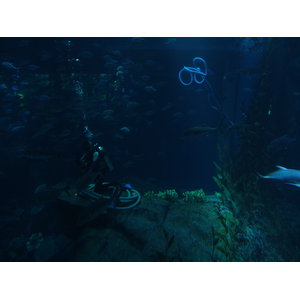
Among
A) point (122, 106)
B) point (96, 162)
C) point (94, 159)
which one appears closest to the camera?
point (94, 159)

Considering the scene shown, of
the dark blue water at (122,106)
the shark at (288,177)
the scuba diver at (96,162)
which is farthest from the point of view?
the dark blue water at (122,106)

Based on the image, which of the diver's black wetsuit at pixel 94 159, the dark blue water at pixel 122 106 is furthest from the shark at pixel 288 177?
the diver's black wetsuit at pixel 94 159

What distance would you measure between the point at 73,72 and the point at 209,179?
11890 mm

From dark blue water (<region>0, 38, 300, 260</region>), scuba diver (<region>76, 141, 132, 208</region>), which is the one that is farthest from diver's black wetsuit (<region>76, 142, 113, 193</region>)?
dark blue water (<region>0, 38, 300, 260</region>)

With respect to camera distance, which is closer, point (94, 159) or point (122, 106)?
point (94, 159)

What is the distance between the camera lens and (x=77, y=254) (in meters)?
3.44

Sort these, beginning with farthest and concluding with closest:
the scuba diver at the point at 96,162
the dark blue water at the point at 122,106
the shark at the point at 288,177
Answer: the dark blue water at the point at 122,106
the scuba diver at the point at 96,162
the shark at the point at 288,177

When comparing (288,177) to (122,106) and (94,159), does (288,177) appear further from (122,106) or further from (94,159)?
(122,106)


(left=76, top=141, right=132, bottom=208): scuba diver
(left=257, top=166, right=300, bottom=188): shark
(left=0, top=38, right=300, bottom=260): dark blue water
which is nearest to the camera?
(left=257, top=166, right=300, bottom=188): shark

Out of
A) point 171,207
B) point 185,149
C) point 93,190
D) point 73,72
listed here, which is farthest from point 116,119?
point 171,207

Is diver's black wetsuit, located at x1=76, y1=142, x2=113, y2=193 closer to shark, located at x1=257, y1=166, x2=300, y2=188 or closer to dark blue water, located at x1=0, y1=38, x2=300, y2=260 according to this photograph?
shark, located at x1=257, y1=166, x2=300, y2=188

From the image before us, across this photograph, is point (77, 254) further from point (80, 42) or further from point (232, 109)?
point (232, 109)

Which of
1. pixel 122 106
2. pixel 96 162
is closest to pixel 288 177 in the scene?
pixel 96 162

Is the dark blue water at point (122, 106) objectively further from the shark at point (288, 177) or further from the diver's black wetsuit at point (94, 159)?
the diver's black wetsuit at point (94, 159)
